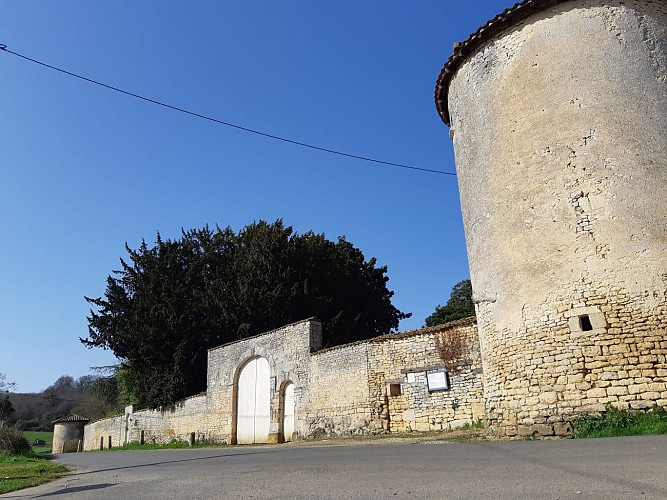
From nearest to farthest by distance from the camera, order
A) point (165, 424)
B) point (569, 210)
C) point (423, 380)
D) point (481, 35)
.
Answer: point (569, 210), point (481, 35), point (423, 380), point (165, 424)

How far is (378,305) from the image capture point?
1081 inches

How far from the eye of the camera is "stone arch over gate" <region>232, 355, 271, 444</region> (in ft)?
59.6

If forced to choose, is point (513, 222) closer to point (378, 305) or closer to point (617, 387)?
point (617, 387)

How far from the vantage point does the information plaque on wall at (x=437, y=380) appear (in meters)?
12.6

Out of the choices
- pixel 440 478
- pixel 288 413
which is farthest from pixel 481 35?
pixel 288 413

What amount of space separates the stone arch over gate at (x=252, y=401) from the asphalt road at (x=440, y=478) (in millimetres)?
10886

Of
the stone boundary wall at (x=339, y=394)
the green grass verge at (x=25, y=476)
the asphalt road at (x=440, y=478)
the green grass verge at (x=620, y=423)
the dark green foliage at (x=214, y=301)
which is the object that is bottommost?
the green grass verge at (x=25, y=476)

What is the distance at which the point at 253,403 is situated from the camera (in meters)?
18.9

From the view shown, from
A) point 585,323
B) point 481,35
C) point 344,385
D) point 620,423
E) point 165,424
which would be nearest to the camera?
point 620,423

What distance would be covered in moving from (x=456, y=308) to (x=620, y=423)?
21.4 meters

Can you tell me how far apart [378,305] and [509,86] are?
59.1 ft

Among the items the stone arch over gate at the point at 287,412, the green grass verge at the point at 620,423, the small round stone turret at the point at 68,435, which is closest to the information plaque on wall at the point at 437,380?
the green grass verge at the point at 620,423

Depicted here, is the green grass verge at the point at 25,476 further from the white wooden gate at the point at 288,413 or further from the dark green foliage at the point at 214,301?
the dark green foliage at the point at 214,301

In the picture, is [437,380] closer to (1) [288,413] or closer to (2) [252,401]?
(1) [288,413]
